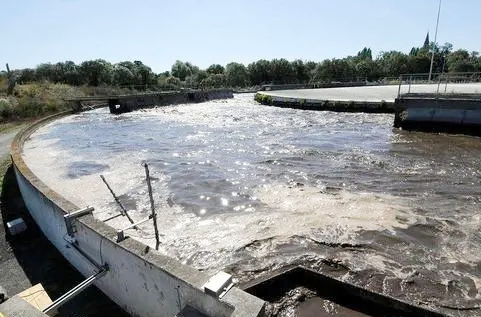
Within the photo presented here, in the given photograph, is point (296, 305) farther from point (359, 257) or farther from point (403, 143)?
point (403, 143)

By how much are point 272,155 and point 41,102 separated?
94.0 feet

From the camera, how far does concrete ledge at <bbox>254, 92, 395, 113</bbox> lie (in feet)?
81.2

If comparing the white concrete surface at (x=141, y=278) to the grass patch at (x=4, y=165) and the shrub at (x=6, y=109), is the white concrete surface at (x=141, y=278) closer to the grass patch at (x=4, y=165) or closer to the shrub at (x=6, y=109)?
the grass patch at (x=4, y=165)

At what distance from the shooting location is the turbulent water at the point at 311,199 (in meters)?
6.23

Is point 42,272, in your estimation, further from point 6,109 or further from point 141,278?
point 6,109

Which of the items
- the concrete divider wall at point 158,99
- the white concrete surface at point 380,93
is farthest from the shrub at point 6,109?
the white concrete surface at point 380,93

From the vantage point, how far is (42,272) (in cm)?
623

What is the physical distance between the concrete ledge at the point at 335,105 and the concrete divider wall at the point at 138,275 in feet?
77.1

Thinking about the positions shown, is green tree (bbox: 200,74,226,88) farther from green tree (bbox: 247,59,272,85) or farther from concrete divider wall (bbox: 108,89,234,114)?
concrete divider wall (bbox: 108,89,234,114)

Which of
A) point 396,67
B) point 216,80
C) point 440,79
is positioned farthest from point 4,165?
point 396,67

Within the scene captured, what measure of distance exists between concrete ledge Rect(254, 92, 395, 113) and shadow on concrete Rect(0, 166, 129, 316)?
2338 centimetres

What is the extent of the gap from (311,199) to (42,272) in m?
6.54

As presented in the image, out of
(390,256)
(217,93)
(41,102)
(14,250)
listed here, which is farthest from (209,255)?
(217,93)

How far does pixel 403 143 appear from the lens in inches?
617
